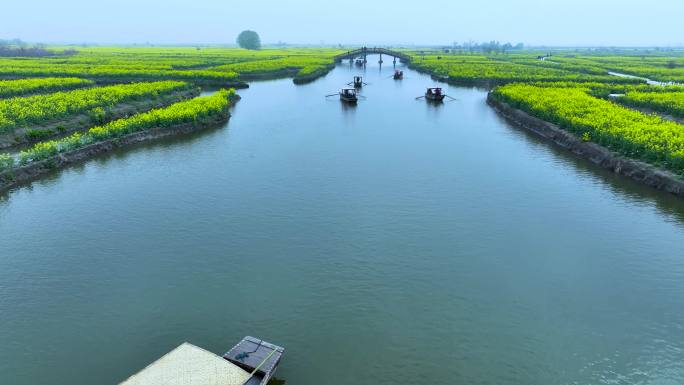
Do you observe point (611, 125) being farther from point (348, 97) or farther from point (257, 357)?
point (257, 357)

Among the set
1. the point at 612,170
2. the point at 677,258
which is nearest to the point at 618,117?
the point at 612,170

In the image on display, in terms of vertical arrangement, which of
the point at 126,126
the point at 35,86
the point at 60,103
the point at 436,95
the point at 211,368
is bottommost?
the point at 211,368

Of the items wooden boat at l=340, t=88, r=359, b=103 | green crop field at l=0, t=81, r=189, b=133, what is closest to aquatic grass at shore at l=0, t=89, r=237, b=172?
green crop field at l=0, t=81, r=189, b=133

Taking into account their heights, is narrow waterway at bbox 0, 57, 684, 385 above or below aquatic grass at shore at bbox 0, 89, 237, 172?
below

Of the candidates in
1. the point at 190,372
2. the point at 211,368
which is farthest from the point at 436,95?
the point at 190,372

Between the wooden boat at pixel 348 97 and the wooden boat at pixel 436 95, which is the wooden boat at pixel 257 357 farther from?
the wooden boat at pixel 436 95

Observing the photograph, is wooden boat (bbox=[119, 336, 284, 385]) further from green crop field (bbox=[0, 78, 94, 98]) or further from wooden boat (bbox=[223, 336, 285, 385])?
green crop field (bbox=[0, 78, 94, 98])

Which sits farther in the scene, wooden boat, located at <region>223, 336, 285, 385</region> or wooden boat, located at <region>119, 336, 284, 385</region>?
wooden boat, located at <region>223, 336, 285, 385</region>
